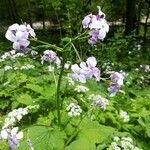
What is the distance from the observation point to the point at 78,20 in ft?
44.8

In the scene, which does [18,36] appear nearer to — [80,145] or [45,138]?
[45,138]

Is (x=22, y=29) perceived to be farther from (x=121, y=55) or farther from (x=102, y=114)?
(x=121, y=55)

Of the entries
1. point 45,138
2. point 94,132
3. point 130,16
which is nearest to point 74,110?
point 94,132

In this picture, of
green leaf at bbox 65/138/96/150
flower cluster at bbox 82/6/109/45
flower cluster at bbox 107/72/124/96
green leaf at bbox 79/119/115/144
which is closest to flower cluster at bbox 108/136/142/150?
green leaf at bbox 79/119/115/144

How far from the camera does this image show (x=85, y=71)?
3.30m

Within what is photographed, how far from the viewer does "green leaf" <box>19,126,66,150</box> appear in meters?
3.53

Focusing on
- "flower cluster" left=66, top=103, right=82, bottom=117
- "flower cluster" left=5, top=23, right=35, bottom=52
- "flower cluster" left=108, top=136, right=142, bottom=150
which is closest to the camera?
"flower cluster" left=5, top=23, right=35, bottom=52

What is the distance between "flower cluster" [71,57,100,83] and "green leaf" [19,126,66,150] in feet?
1.70

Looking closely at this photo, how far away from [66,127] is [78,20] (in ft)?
29.9

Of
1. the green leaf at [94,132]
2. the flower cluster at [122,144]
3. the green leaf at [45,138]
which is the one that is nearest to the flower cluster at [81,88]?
the flower cluster at [122,144]

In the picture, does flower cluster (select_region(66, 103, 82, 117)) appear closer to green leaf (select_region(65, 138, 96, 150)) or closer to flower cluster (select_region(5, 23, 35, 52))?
green leaf (select_region(65, 138, 96, 150))

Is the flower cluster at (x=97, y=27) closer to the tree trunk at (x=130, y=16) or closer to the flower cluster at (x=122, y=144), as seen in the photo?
the flower cluster at (x=122, y=144)

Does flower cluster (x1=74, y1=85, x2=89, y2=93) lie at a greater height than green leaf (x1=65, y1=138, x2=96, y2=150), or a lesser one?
lesser

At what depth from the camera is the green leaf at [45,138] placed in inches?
139
